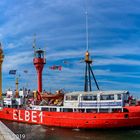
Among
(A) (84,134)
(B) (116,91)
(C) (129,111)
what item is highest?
(B) (116,91)

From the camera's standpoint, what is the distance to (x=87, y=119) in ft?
159

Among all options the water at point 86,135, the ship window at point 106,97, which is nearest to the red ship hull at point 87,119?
the water at point 86,135

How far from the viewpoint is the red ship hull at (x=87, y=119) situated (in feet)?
151

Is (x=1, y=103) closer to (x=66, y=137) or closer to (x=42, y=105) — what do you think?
(x=42, y=105)

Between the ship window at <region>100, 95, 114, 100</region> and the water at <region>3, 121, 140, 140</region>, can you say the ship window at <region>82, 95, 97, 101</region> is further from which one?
the water at <region>3, 121, 140, 140</region>

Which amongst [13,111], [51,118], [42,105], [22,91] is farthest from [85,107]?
[22,91]

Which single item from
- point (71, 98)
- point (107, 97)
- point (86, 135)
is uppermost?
point (107, 97)

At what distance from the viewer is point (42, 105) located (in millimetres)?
57875

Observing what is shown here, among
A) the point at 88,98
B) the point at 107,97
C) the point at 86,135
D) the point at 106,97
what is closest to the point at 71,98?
the point at 88,98

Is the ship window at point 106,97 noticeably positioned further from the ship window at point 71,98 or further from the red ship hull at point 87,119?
the ship window at point 71,98

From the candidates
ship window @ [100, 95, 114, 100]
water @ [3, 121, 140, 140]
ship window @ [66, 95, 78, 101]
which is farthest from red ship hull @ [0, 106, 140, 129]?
ship window @ [100, 95, 114, 100]

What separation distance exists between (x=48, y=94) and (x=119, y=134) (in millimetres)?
22597

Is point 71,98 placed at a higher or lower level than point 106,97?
lower

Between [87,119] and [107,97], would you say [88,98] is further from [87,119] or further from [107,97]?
[87,119]
